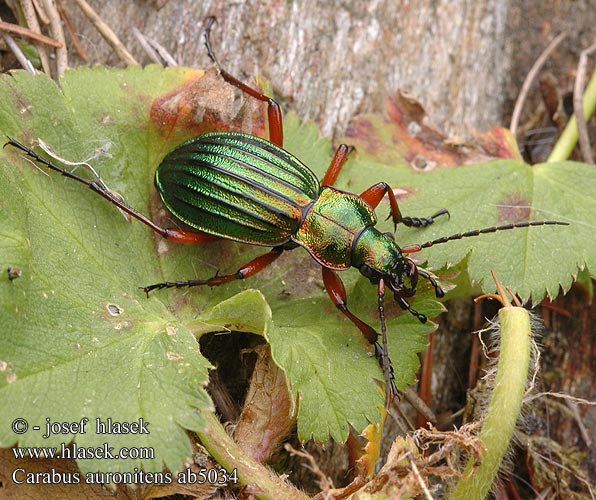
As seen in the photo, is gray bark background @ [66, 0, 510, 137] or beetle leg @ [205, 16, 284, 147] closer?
beetle leg @ [205, 16, 284, 147]

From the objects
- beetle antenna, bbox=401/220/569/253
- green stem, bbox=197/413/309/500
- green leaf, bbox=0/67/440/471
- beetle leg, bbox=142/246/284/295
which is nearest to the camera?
green leaf, bbox=0/67/440/471

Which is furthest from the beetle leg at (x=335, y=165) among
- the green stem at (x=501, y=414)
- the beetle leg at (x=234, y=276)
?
the green stem at (x=501, y=414)

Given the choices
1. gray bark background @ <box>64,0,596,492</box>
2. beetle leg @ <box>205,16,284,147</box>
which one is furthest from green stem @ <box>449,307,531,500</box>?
beetle leg @ <box>205,16,284,147</box>

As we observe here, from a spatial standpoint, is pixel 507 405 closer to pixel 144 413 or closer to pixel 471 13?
pixel 144 413

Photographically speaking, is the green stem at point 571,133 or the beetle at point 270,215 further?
the green stem at point 571,133

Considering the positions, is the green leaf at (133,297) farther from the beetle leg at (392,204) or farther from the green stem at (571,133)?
the green stem at (571,133)

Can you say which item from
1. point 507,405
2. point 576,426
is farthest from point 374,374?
point 576,426

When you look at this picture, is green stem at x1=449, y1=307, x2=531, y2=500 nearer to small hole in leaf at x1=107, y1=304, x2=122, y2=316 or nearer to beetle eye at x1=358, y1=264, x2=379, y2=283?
beetle eye at x1=358, y1=264, x2=379, y2=283
